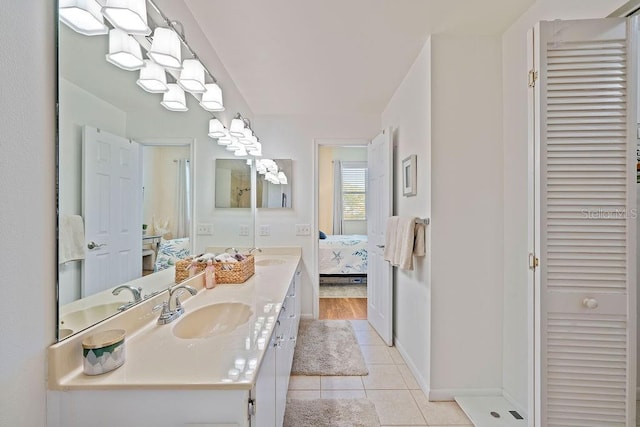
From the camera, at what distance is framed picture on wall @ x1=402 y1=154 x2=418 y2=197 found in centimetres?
227

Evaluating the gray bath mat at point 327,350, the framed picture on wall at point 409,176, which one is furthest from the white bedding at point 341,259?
the framed picture on wall at point 409,176

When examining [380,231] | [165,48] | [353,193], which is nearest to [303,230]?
[380,231]

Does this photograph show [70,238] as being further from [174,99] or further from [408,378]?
[408,378]

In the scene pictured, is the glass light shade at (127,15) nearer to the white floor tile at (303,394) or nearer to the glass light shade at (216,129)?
the glass light shade at (216,129)

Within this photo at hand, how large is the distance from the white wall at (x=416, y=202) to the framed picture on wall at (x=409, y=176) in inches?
1.7

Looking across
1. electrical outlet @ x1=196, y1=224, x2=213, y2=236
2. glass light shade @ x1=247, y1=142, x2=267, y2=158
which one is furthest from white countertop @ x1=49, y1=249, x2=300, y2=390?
glass light shade @ x1=247, y1=142, x2=267, y2=158

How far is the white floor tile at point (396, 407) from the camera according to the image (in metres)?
1.77

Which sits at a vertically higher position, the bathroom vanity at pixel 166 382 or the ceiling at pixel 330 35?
the ceiling at pixel 330 35

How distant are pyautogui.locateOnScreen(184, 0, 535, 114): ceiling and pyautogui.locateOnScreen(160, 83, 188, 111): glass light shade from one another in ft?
1.68

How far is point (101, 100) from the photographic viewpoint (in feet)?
3.52

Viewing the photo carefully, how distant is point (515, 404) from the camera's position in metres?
1.83

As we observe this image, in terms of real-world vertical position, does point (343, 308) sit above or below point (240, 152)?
below

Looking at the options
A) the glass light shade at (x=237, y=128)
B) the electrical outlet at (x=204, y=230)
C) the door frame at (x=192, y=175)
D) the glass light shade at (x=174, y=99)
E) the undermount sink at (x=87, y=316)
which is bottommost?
the undermount sink at (x=87, y=316)

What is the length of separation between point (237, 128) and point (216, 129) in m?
0.35
